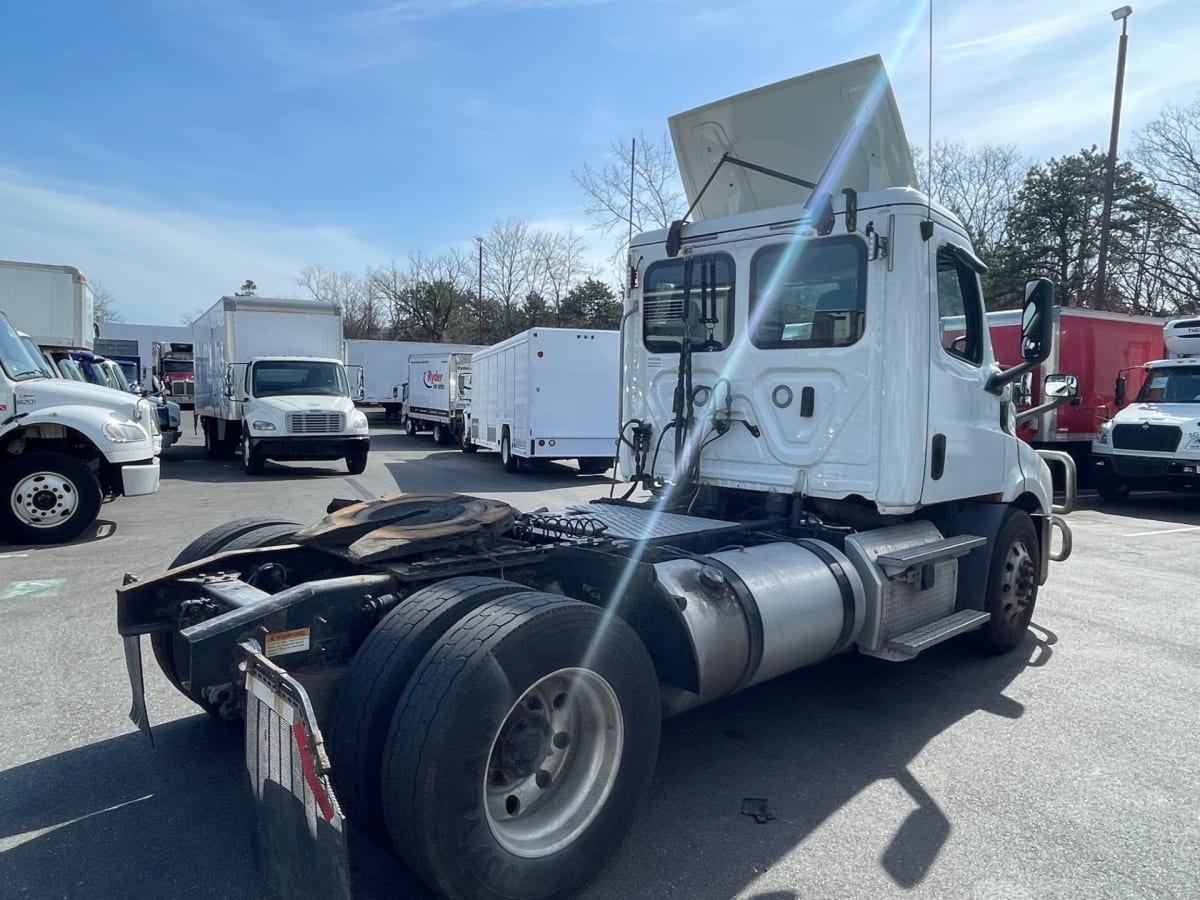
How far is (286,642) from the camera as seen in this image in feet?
9.16

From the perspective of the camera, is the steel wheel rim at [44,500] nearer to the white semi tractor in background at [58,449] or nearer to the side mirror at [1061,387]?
the white semi tractor in background at [58,449]

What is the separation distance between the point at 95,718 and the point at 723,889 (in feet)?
10.8

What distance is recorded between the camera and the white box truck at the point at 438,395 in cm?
2586

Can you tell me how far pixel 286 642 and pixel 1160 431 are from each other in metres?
14.4

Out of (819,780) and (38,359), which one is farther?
(38,359)

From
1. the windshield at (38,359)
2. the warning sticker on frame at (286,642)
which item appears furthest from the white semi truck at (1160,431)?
the windshield at (38,359)

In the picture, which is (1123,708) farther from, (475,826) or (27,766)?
(27,766)

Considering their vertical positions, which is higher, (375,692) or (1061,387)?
(1061,387)

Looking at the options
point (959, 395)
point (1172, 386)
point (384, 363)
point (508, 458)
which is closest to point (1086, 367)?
point (1172, 386)

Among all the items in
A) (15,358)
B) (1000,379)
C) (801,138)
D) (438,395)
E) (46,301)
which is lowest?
(438,395)

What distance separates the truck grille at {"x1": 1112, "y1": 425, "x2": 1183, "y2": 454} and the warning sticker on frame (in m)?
14.2

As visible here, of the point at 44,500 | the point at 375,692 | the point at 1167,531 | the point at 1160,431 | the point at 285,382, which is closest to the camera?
the point at 375,692

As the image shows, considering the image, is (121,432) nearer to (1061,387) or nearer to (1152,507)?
(1061,387)

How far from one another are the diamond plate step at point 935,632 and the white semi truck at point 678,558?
3cm
